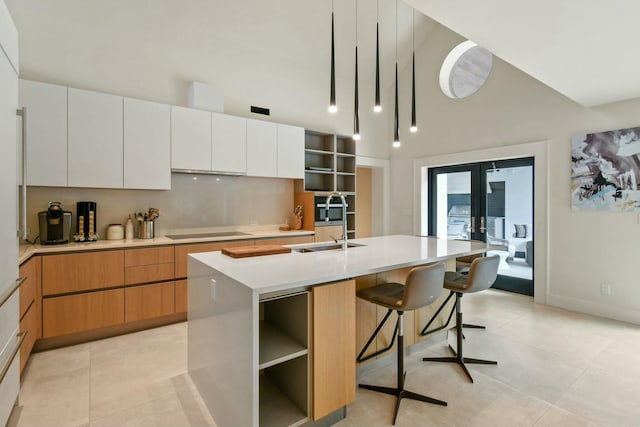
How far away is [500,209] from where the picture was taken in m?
4.78

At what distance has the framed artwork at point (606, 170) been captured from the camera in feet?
11.4

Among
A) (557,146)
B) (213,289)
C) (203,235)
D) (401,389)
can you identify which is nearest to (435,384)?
(401,389)

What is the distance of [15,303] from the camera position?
193 cm

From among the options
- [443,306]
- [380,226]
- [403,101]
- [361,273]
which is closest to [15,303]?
[361,273]

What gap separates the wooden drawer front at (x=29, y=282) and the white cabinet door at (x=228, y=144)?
195 cm

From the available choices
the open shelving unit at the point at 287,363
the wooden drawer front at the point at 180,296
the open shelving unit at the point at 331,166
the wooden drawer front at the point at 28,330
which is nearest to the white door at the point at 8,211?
the wooden drawer front at the point at 28,330

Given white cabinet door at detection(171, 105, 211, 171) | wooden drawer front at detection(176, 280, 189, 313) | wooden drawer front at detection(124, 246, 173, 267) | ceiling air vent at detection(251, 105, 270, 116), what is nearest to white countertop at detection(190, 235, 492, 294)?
wooden drawer front at detection(124, 246, 173, 267)

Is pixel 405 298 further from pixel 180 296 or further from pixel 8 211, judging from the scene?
pixel 180 296

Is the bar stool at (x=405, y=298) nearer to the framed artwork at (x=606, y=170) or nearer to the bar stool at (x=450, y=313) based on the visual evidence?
the bar stool at (x=450, y=313)

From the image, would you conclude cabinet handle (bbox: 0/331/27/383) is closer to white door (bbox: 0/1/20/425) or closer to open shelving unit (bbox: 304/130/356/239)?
white door (bbox: 0/1/20/425)

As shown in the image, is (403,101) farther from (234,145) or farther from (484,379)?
(484,379)

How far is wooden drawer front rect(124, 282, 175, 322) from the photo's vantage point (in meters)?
3.17

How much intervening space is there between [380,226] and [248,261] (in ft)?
14.5

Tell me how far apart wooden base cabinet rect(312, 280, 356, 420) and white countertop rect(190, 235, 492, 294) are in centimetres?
10
